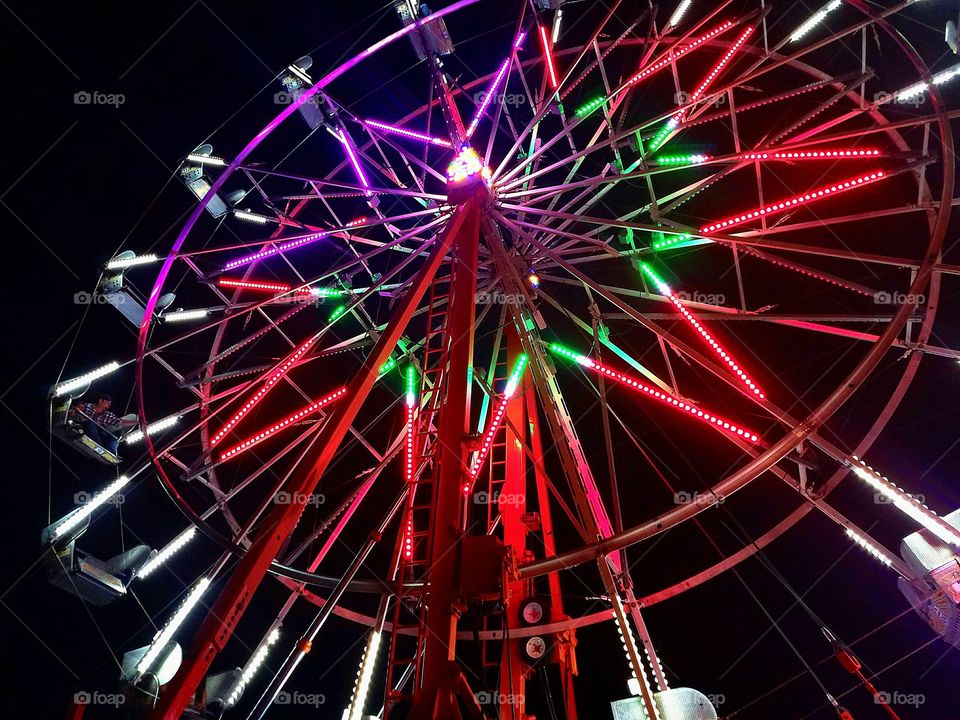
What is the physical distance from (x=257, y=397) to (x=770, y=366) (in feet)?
46.7

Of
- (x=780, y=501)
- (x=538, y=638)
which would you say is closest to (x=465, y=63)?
(x=538, y=638)

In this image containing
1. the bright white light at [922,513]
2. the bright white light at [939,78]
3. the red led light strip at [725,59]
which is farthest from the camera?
the red led light strip at [725,59]

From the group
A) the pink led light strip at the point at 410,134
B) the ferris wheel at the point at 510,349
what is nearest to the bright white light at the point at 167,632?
the ferris wheel at the point at 510,349

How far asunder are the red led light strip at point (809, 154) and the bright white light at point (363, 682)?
968 centimetres

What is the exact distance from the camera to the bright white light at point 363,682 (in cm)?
712

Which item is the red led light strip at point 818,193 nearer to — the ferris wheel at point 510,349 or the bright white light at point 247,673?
the ferris wheel at point 510,349

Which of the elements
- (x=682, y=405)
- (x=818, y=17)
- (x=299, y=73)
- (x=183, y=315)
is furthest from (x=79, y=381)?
(x=818, y=17)

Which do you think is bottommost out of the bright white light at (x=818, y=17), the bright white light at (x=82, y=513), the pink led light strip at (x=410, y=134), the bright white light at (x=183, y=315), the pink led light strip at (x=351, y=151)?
the bright white light at (x=82, y=513)

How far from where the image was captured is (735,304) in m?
18.6

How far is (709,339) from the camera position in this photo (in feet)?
33.3

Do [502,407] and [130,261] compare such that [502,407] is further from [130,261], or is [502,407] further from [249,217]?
[130,261]

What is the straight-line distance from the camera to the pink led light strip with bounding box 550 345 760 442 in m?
8.62

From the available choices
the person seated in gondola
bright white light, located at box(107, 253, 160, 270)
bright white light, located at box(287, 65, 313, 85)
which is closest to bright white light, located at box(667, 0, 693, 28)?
bright white light, located at box(287, 65, 313, 85)

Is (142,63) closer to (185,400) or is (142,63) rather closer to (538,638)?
(185,400)
